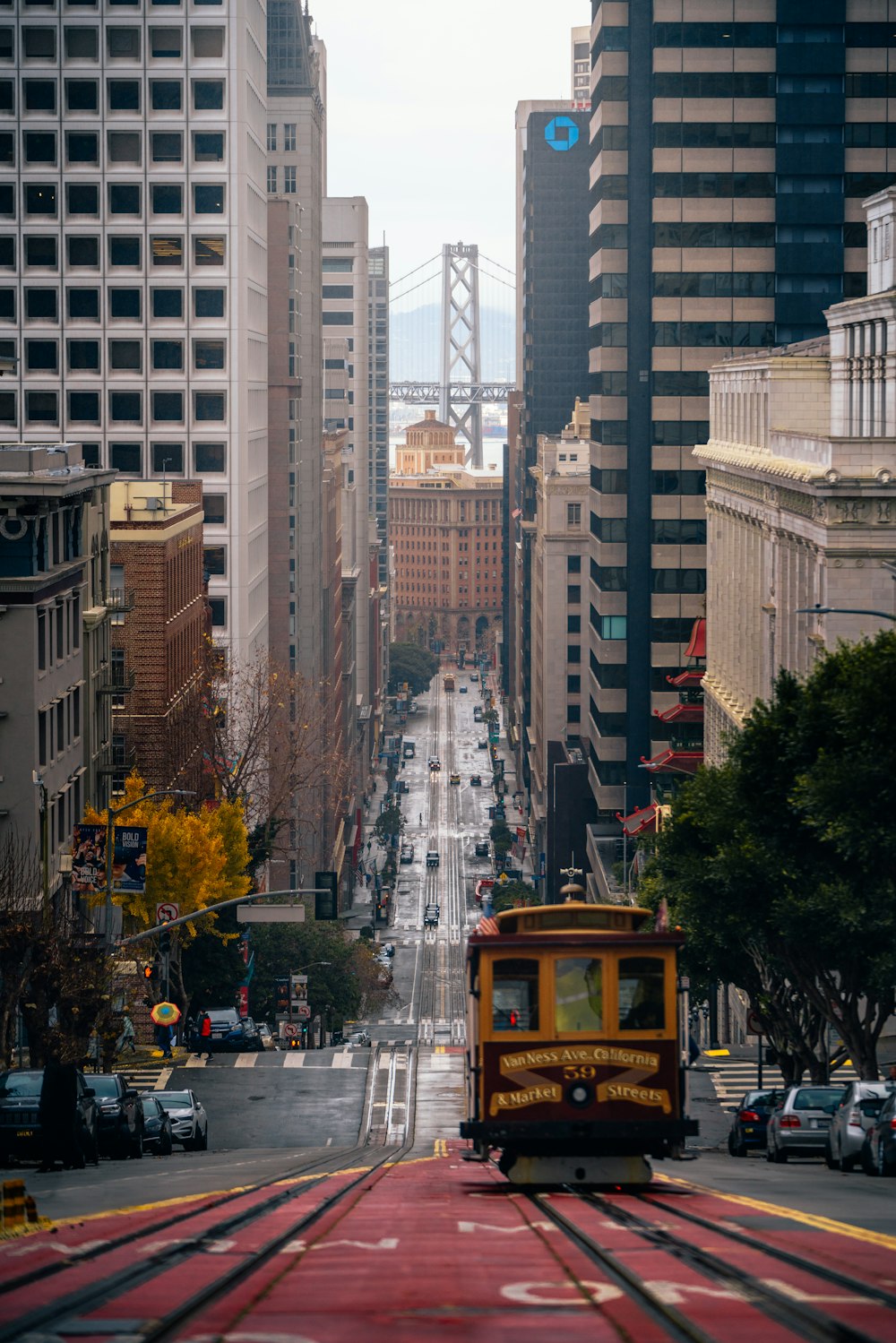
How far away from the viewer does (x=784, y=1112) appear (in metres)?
40.2

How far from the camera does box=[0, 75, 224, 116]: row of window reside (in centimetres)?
10744

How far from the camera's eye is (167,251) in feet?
360

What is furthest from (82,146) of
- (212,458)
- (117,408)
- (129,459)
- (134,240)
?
(212,458)

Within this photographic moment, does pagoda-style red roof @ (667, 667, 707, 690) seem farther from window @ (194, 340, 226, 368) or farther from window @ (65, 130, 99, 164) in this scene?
window @ (65, 130, 99, 164)

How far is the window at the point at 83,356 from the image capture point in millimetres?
109625

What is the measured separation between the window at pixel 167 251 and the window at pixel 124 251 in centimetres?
79

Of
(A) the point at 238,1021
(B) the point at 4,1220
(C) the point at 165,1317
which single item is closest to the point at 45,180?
(A) the point at 238,1021

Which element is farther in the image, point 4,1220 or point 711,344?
point 711,344

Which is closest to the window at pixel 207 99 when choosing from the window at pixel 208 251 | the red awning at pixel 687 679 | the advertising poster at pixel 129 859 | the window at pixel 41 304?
the window at pixel 208 251

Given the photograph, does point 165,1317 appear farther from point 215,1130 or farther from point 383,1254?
point 215,1130

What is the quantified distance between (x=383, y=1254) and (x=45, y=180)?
96838 mm

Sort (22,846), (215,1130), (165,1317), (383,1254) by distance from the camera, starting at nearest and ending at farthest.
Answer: (165,1317), (383,1254), (215,1130), (22,846)

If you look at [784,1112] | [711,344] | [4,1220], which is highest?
[711,344]

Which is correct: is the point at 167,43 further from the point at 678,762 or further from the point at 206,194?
the point at 678,762
